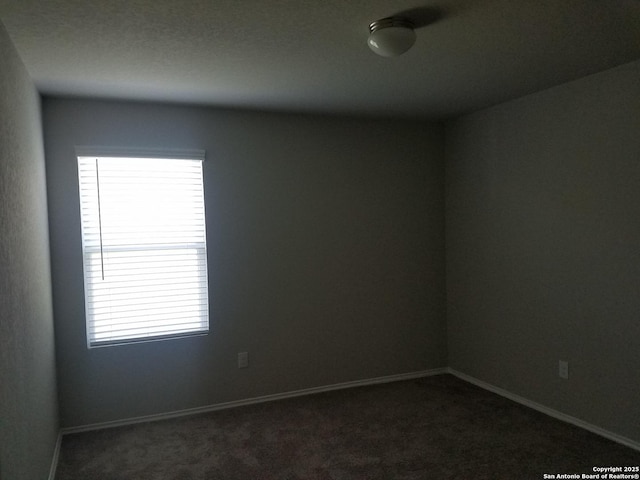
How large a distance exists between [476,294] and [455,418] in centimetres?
117

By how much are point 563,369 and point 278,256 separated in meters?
2.31

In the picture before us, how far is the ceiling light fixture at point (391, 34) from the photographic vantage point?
2.08m

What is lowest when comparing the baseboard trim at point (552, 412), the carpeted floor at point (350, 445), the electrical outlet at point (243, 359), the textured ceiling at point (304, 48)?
the carpeted floor at point (350, 445)

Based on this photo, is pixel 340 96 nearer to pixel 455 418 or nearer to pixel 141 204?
pixel 141 204

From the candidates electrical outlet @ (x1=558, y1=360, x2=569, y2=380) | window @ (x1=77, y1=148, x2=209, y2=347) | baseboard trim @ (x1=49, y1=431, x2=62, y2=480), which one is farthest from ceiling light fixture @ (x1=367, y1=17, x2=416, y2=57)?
baseboard trim @ (x1=49, y1=431, x2=62, y2=480)

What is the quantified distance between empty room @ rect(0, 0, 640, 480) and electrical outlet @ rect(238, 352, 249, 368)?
17 mm

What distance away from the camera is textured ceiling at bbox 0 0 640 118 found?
6.42ft

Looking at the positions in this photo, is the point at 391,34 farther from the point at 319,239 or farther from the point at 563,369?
the point at 563,369

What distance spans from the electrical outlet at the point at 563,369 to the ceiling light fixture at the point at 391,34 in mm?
2473

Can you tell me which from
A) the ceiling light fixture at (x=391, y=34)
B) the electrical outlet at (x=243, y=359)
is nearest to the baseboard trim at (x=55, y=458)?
the electrical outlet at (x=243, y=359)

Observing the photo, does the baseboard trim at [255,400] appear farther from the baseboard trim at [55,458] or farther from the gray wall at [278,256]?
the baseboard trim at [55,458]

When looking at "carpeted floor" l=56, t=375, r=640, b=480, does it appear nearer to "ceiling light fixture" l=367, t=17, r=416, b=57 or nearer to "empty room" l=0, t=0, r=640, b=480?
"empty room" l=0, t=0, r=640, b=480

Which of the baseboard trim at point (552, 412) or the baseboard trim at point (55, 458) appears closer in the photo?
the baseboard trim at point (55, 458)

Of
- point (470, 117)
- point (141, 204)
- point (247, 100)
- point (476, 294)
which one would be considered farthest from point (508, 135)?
point (141, 204)
